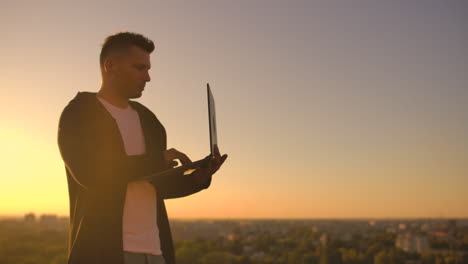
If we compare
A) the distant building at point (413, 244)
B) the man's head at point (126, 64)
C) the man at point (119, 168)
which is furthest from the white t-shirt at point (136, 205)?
the distant building at point (413, 244)

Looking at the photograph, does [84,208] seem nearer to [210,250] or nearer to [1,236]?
[1,236]

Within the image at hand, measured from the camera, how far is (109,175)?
2.31 meters

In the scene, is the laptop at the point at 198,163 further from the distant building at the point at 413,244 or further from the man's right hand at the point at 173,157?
the distant building at the point at 413,244

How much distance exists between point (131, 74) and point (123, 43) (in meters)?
0.18

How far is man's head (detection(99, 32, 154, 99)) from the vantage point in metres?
2.65

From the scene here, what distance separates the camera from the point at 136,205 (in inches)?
99.5

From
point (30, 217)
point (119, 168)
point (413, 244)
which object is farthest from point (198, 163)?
point (30, 217)

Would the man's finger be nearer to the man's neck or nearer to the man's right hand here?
the man's right hand

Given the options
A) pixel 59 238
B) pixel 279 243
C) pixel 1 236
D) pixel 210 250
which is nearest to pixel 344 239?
pixel 279 243

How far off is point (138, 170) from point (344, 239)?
377 feet

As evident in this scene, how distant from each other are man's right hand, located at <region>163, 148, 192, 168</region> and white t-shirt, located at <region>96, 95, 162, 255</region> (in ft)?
0.80

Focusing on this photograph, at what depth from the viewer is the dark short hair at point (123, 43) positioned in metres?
2.68

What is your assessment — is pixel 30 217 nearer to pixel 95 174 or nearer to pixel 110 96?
pixel 110 96

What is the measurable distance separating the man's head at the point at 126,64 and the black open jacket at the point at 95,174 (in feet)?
0.66
